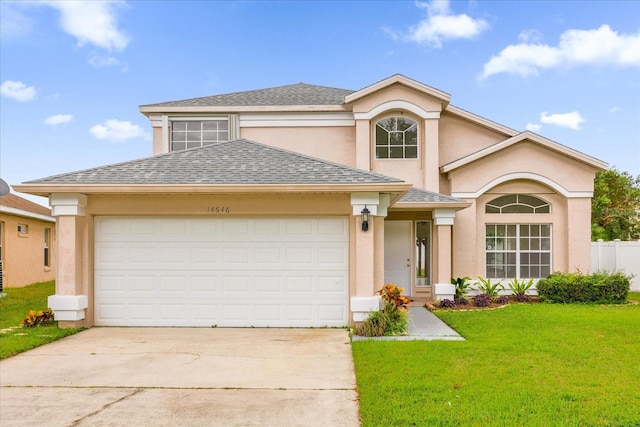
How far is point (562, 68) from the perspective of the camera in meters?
21.7

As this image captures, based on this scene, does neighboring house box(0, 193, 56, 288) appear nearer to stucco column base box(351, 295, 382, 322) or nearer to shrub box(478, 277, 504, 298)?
stucco column base box(351, 295, 382, 322)

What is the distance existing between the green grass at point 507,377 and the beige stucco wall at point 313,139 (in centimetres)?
778

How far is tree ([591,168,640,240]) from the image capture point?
34.2 meters

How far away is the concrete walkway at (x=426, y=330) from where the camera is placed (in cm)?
926

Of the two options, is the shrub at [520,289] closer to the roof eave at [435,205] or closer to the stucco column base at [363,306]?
the roof eave at [435,205]

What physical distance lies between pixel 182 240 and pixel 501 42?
16.4 meters

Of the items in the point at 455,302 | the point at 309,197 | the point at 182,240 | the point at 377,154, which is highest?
the point at 377,154

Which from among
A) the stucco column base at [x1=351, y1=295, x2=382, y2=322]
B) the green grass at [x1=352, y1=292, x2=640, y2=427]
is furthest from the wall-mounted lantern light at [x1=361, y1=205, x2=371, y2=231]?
the green grass at [x1=352, y1=292, x2=640, y2=427]

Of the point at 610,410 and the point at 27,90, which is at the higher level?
the point at 27,90

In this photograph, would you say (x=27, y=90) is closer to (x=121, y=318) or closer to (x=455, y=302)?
(x=121, y=318)

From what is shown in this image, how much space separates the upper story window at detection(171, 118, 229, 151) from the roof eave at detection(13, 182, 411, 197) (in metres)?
6.89

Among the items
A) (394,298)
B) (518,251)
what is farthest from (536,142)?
(394,298)

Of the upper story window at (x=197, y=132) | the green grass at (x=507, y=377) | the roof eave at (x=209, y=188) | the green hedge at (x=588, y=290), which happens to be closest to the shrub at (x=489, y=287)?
the green hedge at (x=588, y=290)

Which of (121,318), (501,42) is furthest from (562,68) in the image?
(121,318)
